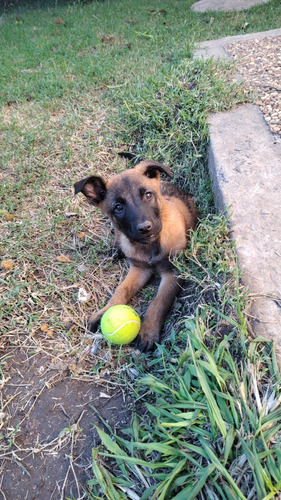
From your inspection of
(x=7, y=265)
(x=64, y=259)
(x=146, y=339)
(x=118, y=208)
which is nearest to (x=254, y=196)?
(x=118, y=208)

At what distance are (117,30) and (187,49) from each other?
9.79 ft

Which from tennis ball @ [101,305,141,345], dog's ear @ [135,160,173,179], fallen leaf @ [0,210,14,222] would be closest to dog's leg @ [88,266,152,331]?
tennis ball @ [101,305,141,345]

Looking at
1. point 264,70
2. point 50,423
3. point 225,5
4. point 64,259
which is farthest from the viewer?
point 225,5

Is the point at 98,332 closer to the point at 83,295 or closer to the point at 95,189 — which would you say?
the point at 83,295

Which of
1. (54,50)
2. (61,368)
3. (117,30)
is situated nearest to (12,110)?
(54,50)

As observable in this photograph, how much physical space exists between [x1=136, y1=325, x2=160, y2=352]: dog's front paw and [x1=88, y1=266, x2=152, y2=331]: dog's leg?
1.24 ft

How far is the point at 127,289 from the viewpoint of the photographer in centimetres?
307

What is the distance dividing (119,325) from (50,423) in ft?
2.39

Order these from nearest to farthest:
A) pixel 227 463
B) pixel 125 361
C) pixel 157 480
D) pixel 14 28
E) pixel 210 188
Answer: pixel 227 463 → pixel 157 480 → pixel 125 361 → pixel 210 188 → pixel 14 28

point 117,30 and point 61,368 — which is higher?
point 117,30

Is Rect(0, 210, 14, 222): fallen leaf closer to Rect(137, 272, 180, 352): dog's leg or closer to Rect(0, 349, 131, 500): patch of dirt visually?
Rect(0, 349, 131, 500): patch of dirt

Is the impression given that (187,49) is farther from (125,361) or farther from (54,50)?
(125,361)

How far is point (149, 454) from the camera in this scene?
78.3 inches

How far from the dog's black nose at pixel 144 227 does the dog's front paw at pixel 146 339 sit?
70 centimetres
